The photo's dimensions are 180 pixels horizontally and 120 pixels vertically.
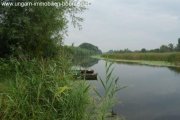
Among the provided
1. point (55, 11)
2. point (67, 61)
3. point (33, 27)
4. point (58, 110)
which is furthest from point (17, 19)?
point (58, 110)

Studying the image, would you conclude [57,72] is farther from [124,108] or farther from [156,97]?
[156,97]

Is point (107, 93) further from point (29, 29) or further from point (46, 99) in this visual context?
point (29, 29)

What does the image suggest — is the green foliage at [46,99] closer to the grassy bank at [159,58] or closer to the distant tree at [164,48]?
the grassy bank at [159,58]

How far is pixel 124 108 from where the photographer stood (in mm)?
14820

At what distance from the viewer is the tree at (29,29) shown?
14.6 metres

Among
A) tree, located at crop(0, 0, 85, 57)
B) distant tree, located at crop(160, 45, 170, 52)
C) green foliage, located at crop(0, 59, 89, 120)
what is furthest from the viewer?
distant tree, located at crop(160, 45, 170, 52)

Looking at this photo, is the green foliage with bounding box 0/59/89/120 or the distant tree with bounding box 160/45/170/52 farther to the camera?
the distant tree with bounding box 160/45/170/52

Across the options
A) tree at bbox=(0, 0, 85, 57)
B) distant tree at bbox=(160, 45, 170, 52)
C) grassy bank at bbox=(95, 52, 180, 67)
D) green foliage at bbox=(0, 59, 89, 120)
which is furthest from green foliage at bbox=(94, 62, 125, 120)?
distant tree at bbox=(160, 45, 170, 52)

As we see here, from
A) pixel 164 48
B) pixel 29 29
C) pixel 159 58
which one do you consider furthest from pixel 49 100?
pixel 164 48

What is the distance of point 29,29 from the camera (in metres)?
14.8

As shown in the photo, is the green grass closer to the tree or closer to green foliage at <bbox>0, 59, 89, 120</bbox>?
green foliage at <bbox>0, 59, 89, 120</bbox>

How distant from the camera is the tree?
14.6 m

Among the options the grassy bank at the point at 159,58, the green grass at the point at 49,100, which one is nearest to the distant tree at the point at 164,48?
the grassy bank at the point at 159,58

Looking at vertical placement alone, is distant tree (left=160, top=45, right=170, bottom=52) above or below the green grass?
above
